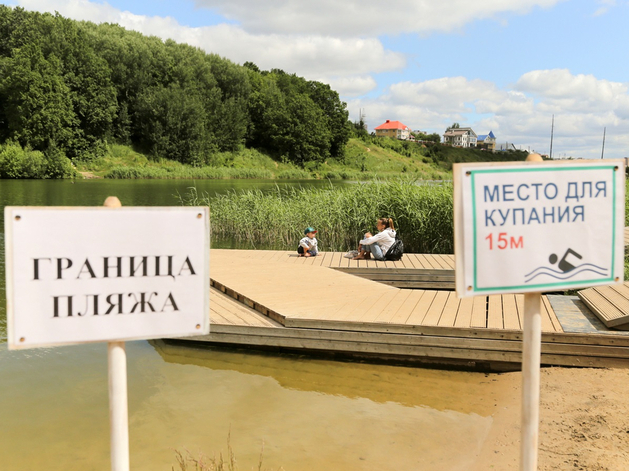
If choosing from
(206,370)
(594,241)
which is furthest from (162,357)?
(594,241)

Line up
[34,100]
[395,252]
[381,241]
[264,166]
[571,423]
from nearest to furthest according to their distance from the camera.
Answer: [571,423] < [395,252] < [381,241] < [34,100] < [264,166]

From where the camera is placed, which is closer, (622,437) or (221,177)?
(622,437)

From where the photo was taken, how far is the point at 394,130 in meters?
133

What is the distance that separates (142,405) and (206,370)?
869 millimetres

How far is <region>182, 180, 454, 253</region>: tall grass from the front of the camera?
10594 millimetres

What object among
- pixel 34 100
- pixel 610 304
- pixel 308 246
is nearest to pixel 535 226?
pixel 610 304

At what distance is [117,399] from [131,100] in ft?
177

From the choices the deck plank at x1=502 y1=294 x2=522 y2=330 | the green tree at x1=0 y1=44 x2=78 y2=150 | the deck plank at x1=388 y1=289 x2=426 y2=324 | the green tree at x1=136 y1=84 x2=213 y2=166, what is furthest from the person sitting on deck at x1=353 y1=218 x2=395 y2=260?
the green tree at x1=136 y1=84 x2=213 y2=166

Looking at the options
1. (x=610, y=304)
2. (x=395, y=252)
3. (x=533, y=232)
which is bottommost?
(x=610, y=304)

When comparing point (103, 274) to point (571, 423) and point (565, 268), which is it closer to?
point (565, 268)

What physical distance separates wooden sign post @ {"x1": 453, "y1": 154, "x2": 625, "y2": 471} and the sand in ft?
5.44

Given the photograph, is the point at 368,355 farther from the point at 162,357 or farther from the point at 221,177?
the point at 221,177

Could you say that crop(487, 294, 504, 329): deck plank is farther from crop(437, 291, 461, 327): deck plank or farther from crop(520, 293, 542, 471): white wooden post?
crop(520, 293, 542, 471): white wooden post

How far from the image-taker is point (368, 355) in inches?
218
